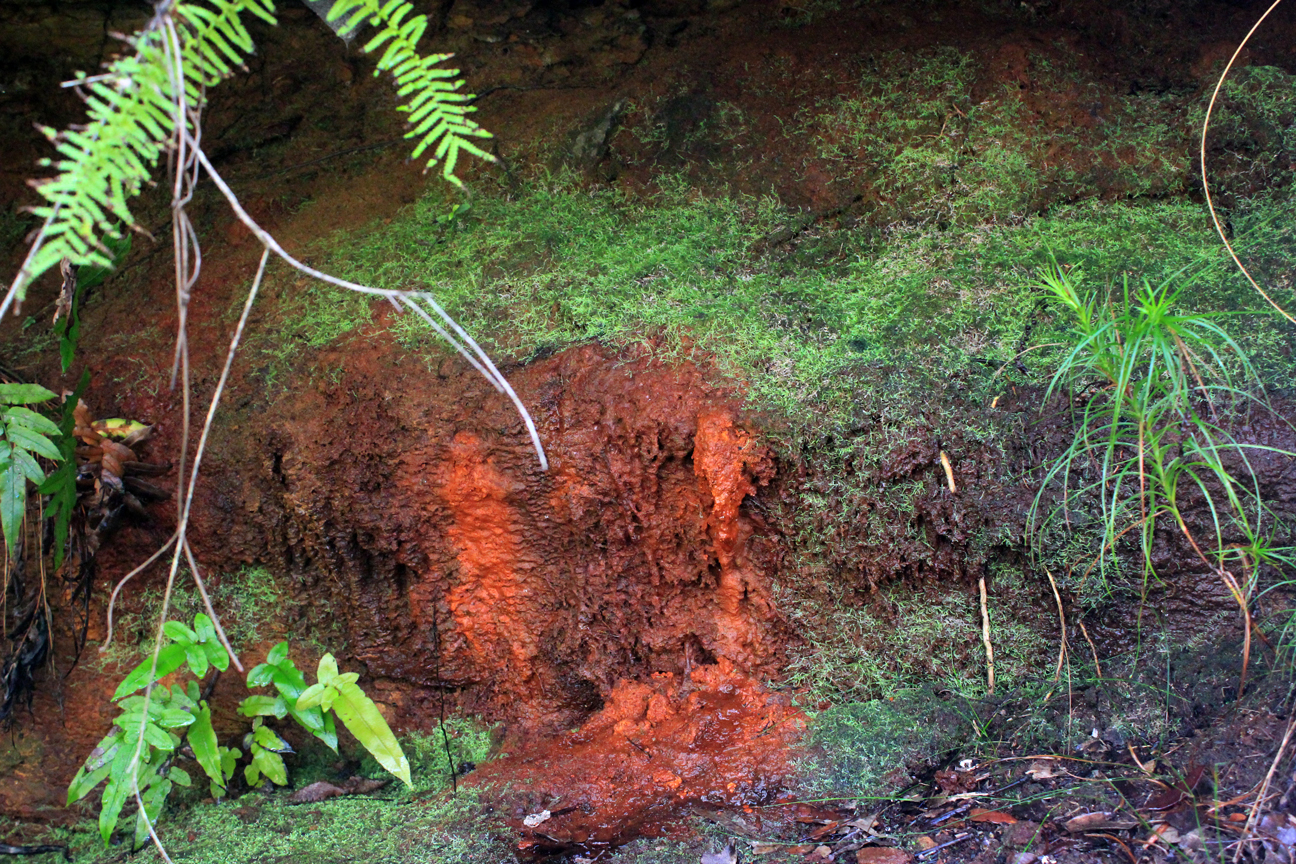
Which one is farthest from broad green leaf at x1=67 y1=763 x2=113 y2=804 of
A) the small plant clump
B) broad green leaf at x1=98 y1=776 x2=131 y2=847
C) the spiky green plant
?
the spiky green plant

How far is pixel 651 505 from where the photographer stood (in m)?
3.15

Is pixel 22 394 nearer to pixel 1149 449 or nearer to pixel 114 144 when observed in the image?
pixel 114 144

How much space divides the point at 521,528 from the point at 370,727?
2.67 ft

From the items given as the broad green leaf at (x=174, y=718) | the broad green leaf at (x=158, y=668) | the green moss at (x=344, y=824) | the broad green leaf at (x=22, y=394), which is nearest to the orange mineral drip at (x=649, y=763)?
the green moss at (x=344, y=824)

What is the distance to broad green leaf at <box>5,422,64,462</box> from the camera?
2883mm

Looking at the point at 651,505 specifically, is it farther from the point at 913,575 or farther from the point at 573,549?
the point at 913,575

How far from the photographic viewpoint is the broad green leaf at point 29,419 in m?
2.90

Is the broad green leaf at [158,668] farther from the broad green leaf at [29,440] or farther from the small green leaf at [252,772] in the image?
the broad green leaf at [29,440]

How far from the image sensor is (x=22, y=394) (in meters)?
2.98

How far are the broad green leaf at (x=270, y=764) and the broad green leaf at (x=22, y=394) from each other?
1.35 metres

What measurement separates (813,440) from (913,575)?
1.70 ft

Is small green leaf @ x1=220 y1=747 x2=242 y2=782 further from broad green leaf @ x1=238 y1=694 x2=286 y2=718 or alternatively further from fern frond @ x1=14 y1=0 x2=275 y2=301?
fern frond @ x1=14 y1=0 x2=275 y2=301

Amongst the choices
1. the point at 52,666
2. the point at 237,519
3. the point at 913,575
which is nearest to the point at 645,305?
the point at 913,575

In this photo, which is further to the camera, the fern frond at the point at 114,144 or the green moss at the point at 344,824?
the green moss at the point at 344,824
